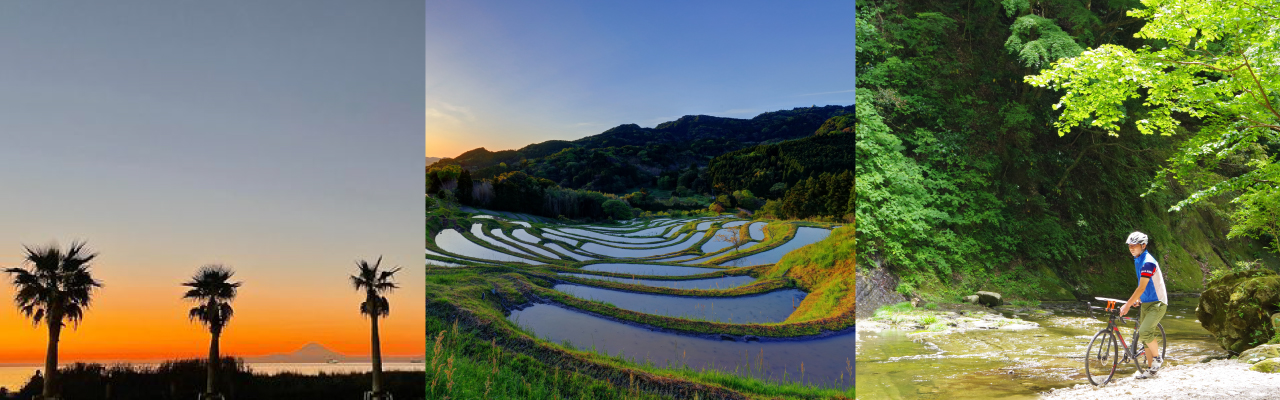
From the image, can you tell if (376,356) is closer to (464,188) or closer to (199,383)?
(199,383)

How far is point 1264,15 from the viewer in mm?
6461

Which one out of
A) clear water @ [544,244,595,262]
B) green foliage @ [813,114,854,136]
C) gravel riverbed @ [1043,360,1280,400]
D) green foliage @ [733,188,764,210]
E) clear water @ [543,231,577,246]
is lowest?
gravel riverbed @ [1043,360,1280,400]

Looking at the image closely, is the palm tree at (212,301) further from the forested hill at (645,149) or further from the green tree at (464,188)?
the forested hill at (645,149)

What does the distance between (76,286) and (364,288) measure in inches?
73.3

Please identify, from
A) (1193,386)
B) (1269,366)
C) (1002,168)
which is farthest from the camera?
(1002,168)

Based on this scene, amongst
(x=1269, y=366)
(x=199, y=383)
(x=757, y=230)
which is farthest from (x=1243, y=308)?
(x=199, y=383)

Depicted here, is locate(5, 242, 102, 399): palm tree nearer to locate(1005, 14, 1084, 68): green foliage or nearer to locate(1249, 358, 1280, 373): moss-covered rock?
locate(1249, 358, 1280, 373): moss-covered rock

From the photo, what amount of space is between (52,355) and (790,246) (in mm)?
4939

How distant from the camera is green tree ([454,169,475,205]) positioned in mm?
4629

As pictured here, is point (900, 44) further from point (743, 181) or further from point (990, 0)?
point (743, 181)

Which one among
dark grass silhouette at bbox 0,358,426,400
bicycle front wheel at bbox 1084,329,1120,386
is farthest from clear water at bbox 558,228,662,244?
bicycle front wheel at bbox 1084,329,1120,386

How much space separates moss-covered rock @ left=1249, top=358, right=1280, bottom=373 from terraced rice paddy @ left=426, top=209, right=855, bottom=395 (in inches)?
163

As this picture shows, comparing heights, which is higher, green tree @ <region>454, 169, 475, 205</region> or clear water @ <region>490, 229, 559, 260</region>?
green tree @ <region>454, 169, 475, 205</region>

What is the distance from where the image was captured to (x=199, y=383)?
200 inches
